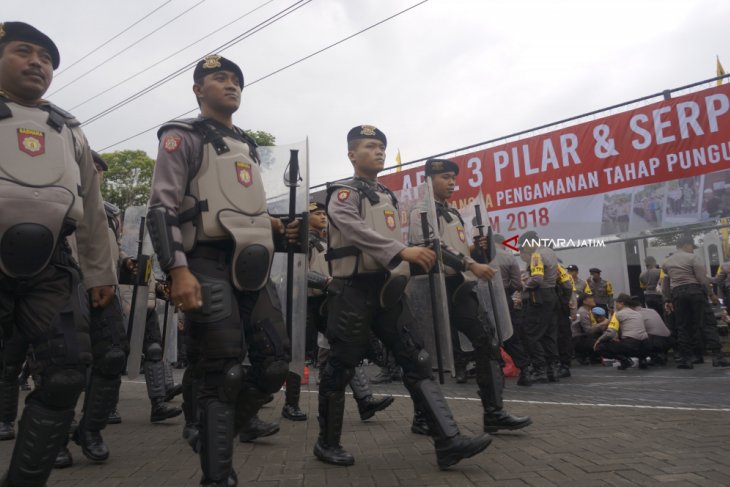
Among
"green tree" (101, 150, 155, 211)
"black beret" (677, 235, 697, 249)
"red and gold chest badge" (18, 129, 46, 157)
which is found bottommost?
"red and gold chest badge" (18, 129, 46, 157)

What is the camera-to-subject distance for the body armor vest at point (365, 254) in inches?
150

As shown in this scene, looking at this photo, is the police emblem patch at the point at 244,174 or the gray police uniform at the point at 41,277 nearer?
the gray police uniform at the point at 41,277

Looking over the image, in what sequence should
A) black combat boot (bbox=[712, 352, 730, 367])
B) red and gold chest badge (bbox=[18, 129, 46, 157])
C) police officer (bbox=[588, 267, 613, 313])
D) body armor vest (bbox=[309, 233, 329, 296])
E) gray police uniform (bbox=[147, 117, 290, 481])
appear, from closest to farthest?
red and gold chest badge (bbox=[18, 129, 46, 157]) < gray police uniform (bbox=[147, 117, 290, 481]) < body armor vest (bbox=[309, 233, 329, 296]) < black combat boot (bbox=[712, 352, 730, 367]) < police officer (bbox=[588, 267, 613, 313])

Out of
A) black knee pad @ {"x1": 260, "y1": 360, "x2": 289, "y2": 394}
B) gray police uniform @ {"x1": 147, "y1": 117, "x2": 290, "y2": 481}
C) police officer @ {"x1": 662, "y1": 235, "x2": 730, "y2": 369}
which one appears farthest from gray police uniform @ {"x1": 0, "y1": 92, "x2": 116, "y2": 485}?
police officer @ {"x1": 662, "y1": 235, "x2": 730, "y2": 369}

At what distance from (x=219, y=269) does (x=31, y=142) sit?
95 cm

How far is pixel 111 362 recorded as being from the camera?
4.20 metres

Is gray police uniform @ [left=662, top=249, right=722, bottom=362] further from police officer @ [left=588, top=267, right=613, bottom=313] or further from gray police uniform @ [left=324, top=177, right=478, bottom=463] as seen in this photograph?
gray police uniform @ [left=324, top=177, right=478, bottom=463]

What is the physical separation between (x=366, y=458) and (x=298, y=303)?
1.13m

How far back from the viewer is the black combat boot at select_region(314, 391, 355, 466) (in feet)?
12.2

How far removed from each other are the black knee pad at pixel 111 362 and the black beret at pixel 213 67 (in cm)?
197

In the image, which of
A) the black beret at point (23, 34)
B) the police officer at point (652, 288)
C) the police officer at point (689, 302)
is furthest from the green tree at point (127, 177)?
the black beret at point (23, 34)

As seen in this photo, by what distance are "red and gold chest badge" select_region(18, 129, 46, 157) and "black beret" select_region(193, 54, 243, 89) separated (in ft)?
2.86

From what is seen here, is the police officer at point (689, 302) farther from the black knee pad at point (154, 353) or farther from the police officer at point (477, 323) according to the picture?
the black knee pad at point (154, 353)

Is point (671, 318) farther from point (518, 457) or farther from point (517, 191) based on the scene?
point (518, 457)
